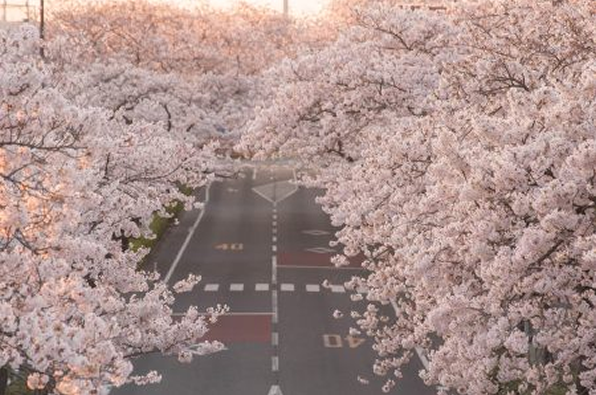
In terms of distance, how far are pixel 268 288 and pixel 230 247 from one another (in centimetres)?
951

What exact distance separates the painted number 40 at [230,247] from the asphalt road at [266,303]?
45 mm

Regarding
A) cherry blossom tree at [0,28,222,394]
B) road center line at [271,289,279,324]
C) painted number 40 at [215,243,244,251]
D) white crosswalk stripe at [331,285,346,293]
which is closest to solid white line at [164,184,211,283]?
painted number 40 at [215,243,244,251]

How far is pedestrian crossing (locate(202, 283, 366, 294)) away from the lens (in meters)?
38.2

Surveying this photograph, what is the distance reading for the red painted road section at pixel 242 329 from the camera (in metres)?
30.9

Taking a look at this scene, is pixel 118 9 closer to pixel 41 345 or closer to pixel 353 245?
pixel 353 245

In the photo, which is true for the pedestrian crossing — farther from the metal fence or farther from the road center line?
the metal fence

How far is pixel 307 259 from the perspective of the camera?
44.9 m

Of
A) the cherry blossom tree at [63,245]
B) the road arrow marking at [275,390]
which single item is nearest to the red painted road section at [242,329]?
the road arrow marking at [275,390]

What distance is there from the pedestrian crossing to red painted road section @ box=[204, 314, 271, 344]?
13.9ft

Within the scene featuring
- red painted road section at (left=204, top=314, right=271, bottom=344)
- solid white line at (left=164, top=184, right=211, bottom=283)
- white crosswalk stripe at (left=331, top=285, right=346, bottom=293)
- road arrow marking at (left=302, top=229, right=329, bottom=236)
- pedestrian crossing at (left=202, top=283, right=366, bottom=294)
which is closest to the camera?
red painted road section at (left=204, top=314, right=271, bottom=344)

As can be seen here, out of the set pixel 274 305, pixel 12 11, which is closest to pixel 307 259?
pixel 274 305

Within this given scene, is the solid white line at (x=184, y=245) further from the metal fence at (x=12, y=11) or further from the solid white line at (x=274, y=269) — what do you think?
the metal fence at (x=12, y=11)

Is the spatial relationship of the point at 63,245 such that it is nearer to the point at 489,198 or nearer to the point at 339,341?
the point at 489,198

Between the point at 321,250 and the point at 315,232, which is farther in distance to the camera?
the point at 315,232
